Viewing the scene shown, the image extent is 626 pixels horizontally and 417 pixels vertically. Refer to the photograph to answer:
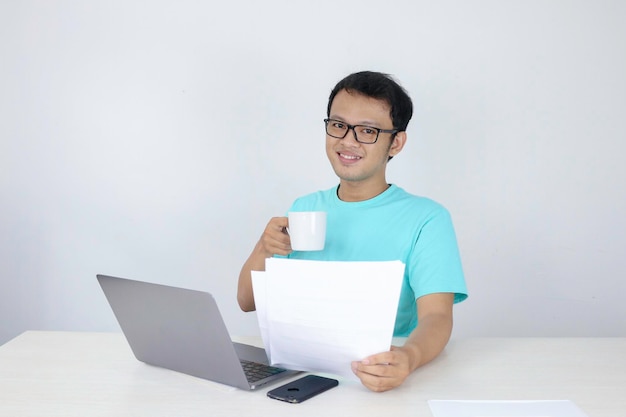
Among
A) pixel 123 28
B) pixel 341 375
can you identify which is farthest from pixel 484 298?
pixel 123 28

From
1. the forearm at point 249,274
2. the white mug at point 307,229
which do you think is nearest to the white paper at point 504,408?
the white mug at point 307,229

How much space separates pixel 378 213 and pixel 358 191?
0.30 feet

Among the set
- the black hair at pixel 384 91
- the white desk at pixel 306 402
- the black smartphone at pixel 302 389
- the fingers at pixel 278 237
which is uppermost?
the black hair at pixel 384 91

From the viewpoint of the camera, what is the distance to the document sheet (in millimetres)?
1180

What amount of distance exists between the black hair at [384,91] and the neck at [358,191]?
19cm

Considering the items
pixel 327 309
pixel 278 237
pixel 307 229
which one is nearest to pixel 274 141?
pixel 278 237

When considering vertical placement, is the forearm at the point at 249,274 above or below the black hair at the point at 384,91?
below

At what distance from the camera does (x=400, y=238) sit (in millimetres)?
1879

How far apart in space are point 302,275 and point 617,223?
2.00 meters

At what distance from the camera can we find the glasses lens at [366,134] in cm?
190

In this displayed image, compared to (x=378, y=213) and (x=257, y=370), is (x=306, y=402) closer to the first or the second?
(x=257, y=370)

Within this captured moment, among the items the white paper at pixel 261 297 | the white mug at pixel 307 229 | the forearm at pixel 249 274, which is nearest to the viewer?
the white paper at pixel 261 297

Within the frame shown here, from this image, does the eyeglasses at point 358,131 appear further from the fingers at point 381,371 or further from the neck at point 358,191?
the fingers at point 381,371

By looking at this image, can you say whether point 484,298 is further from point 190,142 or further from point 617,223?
point 190,142
